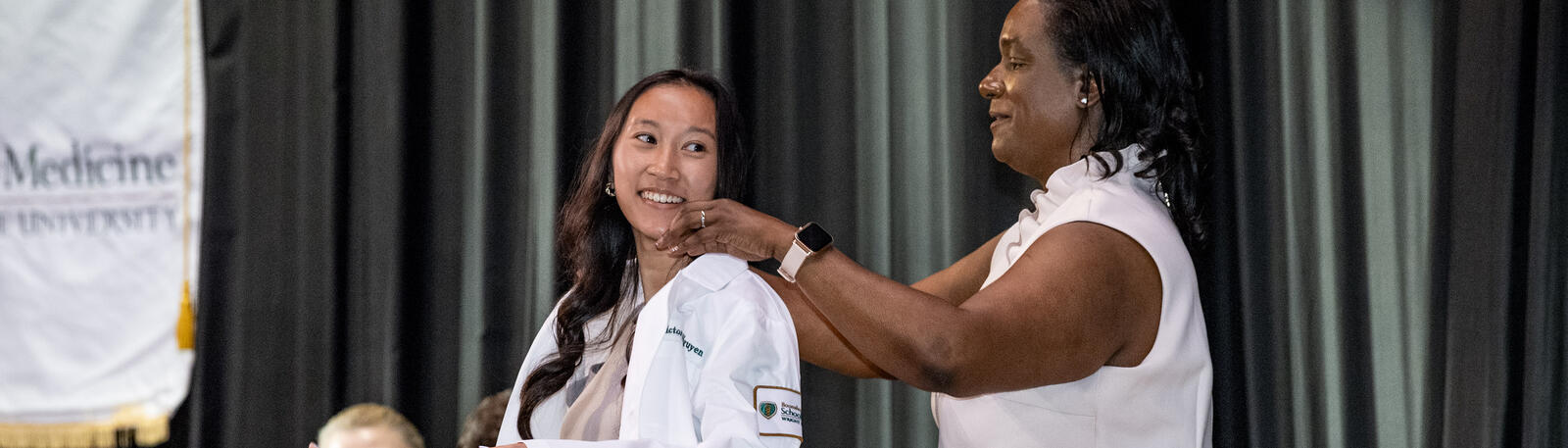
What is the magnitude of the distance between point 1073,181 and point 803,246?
0.40 meters

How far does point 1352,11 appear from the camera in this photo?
2.09m

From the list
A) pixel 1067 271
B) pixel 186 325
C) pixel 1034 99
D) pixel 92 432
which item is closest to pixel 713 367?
pixel 1067 271

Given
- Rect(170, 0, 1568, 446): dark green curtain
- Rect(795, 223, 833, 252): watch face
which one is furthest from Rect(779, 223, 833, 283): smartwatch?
Rect(170, 0, 1568, 446): dark green curtain

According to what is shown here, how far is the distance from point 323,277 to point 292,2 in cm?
64

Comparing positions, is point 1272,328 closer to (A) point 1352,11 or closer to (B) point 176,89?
(A) point 1352,11

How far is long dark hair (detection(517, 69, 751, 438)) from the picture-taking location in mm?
1894

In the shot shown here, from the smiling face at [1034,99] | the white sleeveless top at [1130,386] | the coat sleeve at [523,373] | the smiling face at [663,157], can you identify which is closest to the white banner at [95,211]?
the coat sleeve at [523,373]

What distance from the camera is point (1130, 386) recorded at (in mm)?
1479

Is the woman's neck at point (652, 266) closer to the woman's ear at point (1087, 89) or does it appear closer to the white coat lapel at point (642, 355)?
the white coat lapel at point (642, 355)

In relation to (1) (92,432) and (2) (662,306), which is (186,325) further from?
(2) (662,306)

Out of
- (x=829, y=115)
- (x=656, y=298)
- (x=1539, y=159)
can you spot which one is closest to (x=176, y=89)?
(x=829, y=115)

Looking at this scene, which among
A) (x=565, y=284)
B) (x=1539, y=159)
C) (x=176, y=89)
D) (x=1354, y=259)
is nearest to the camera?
(x=1539, y=159)

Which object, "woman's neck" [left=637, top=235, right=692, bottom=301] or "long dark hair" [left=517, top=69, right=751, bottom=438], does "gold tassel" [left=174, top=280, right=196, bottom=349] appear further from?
"woman's neck" [left=637, top=235, right=692, bottom=301]

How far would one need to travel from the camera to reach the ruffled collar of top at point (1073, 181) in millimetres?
1568
